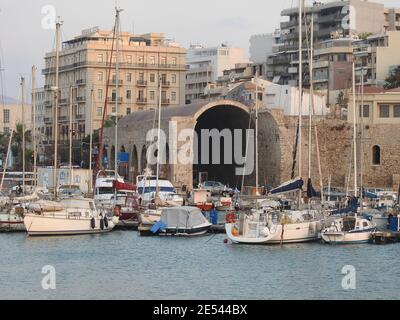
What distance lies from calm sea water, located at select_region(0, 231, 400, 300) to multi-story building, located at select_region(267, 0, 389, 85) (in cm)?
5803

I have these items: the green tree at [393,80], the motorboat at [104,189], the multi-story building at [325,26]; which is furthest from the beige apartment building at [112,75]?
the motorboat at [104,189]

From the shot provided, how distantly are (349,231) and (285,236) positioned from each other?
7.93ft

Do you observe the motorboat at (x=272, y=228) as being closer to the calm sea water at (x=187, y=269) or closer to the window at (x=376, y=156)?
the calm sea water at (x=187, y=269)

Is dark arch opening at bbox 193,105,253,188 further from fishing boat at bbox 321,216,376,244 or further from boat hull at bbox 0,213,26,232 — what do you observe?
fishing boat at bbox 321,216,376,244

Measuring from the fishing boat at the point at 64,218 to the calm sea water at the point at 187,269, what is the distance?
488 millimetres

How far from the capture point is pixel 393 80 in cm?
9031

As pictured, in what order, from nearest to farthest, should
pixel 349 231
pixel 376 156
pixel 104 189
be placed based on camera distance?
pixel 349 231
pixel 104 189
pixel 376 156

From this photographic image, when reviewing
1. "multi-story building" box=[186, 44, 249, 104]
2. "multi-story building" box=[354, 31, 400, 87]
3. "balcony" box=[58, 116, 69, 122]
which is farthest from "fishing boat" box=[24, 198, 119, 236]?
"multi-story building" box=[186, 44, 249, 104]

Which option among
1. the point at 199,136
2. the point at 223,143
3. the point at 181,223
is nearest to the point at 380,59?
the point at 223,143

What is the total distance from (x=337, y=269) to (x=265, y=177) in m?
33.5

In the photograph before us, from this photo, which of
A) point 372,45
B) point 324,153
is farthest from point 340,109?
point 372,45

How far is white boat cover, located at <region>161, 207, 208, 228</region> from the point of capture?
48438 millimetres

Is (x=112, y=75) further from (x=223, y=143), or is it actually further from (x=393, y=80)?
(x=223, y=143)

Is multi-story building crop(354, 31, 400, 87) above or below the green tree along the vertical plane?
above
